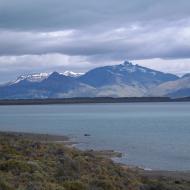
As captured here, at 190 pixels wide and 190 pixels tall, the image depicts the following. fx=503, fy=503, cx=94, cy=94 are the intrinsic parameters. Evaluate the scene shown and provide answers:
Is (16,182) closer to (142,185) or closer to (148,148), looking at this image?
(142,185)

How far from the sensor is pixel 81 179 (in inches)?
786

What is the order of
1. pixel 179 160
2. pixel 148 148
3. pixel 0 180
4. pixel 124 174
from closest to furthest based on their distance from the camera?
pixel 0 180, pixel 124 174, pixel 179 160, pixel 148 148

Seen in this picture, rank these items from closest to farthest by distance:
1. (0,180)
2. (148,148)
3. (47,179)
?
1. (0,180)
2. (47,179)
3. (148,148)

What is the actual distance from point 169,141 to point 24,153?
44040mm

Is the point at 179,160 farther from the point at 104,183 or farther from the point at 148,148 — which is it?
the point at 104,183

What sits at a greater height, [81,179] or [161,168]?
[81,179]

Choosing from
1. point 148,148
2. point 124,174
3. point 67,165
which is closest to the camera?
point 67,165

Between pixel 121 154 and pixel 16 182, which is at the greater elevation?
pixel 16 182

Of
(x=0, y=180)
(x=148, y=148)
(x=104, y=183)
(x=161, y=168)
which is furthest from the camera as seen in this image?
(x=148, y=148)

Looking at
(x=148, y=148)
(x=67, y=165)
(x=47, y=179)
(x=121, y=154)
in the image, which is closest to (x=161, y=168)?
(x=121, y=154)

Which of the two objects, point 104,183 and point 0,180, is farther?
point 104,183

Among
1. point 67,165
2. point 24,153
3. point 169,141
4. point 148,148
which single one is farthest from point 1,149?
point 169,141

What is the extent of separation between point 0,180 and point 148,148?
44.8 metres

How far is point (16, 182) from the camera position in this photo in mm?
16797
